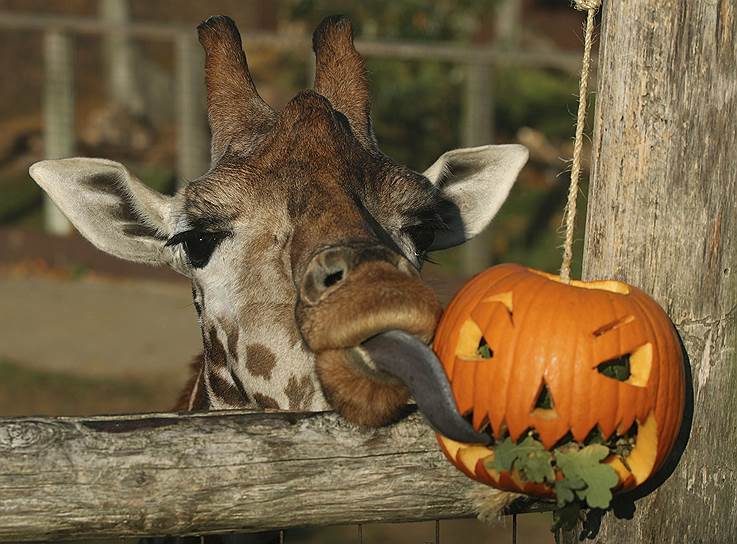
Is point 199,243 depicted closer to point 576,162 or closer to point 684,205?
point 576,162

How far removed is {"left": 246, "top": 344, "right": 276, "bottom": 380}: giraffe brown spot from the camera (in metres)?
3.95

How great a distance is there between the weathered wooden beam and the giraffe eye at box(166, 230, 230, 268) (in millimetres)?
1215

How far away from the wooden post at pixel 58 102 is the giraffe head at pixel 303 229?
10990 millimetres

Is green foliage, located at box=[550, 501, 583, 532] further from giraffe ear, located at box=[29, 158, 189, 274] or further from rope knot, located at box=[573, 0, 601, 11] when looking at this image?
giraffe ear, located at box=[29, 158, 189, 274]

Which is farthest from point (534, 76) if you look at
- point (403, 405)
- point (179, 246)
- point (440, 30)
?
point (403, 405)

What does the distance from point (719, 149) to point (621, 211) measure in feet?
1.02

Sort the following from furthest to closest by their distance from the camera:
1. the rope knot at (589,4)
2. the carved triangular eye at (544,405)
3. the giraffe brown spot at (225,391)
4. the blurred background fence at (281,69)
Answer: the blurred background fence at (281,69) → the giraffe brown spot at (225,391) → the rope knot at (589,4) → the carved triangular eye at (544,405)

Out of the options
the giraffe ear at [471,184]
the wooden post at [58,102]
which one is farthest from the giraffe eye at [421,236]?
the wooden post at [58,102]

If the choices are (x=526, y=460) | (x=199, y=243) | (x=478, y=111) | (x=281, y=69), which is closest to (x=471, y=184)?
(x=199, y=243)

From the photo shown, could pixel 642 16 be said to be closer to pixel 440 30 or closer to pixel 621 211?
pixel 621 211

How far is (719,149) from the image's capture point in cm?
303

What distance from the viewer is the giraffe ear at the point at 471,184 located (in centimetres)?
466

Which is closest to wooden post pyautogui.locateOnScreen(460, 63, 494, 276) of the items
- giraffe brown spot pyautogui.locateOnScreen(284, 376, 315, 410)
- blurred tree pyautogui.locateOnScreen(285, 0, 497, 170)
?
blurred tree pyautogui.locateOnScreen(285, 0, 497, 170)

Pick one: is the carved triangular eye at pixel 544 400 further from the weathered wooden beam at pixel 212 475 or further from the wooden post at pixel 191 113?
the wooden post at pixel 191 113
